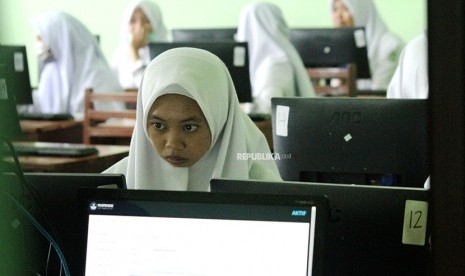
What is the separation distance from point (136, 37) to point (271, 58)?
5.42 ft

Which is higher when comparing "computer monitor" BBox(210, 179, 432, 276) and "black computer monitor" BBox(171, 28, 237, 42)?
"black computer monitor" BBox(171, 28, 237, 42)

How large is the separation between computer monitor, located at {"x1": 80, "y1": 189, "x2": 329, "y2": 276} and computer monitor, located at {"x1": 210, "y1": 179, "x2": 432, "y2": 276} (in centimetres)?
11

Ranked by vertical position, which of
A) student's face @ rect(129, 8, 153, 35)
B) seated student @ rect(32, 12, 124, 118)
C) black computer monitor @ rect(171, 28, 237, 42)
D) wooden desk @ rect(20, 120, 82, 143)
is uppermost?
student's face @ rect(129, 8, 153, 35)

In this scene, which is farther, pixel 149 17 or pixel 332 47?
pixel 149 17

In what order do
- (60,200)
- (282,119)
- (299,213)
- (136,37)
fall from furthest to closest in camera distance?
(136,37), (282,119), (60,200), (299,213)

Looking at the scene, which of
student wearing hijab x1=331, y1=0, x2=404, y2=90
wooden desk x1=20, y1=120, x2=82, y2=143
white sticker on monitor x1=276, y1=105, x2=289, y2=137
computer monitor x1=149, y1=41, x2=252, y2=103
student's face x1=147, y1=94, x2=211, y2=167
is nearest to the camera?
student's face x1=147, y1=94, x2=211, y2=167

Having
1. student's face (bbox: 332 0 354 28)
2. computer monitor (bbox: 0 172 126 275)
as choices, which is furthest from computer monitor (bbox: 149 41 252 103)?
student's face (bbox: 332 0 354 28)

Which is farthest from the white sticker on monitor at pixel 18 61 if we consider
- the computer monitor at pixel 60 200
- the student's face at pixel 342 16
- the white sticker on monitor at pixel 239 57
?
the computer monitor at pixel 60 200

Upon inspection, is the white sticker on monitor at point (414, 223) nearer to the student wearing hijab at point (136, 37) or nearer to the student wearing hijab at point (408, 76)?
the student wearing hijab at point (408, 76)

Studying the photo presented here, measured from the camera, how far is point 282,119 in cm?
177

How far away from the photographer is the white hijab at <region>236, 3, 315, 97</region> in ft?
14.3

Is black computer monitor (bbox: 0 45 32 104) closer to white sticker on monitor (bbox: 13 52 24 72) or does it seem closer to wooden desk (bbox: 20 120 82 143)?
white sticker on monitor (bbox: 13 52 24 72)

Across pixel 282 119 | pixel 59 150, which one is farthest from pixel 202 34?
pixel 282 119

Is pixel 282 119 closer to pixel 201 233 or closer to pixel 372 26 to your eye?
pixel 201 233
